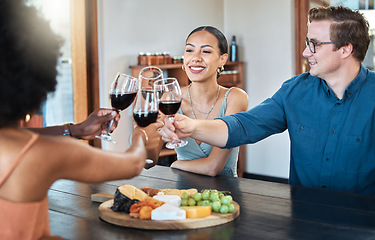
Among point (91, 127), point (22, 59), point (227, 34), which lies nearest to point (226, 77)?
point (227, 34)

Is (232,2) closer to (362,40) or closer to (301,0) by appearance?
(301,0)

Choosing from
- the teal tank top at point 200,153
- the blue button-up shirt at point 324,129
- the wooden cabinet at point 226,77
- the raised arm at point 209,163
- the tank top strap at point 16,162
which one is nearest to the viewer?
the tank top strap at point 16,162

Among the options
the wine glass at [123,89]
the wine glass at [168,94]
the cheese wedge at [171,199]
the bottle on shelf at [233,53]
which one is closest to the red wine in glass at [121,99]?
the wine glass at [123,89]

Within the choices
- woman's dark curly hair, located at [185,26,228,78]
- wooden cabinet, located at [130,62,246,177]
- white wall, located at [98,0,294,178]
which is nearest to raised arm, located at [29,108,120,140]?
woman's dark curly hair, located at [185,26,228,78]

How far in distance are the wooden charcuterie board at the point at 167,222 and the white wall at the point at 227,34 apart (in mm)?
3028

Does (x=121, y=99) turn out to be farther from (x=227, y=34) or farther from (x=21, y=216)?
(x=227, y=34)

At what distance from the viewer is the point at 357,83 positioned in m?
2.43

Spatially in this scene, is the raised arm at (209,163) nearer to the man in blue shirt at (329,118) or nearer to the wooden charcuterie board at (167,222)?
the man in blue shirt at (329,118)

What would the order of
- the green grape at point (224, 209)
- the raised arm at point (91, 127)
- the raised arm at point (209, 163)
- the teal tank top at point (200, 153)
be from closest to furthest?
the green grape at point (224, 209)
the raised arm at point (91, 127)
the raised arm at point (209, 163)
the teal tank top at point (200, 153)

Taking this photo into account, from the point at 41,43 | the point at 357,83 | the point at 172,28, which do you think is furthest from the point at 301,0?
the point at 41,43

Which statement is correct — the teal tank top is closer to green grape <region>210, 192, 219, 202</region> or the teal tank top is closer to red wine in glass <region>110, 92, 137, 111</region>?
red wine in glass <region>110, 92, 137, 111</region>

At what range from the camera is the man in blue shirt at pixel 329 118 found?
93.7 inches

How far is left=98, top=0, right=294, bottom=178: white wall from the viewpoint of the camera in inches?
185

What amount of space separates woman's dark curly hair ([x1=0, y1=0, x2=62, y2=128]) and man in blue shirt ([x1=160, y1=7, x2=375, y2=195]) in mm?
1120
